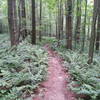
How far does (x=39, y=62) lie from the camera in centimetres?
711

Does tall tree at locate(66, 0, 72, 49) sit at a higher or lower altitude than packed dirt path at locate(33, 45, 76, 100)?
higher

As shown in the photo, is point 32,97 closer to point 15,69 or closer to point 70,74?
point 15,69

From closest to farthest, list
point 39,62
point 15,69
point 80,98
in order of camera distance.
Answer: point 80,98 < point 15,69 < point 39,62

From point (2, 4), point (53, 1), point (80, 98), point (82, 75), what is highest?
point (2, 4)

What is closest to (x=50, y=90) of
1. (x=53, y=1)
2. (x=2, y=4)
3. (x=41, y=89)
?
(x=41, y=89)

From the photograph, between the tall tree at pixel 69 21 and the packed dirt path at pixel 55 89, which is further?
the tall tree at pixel 69 21

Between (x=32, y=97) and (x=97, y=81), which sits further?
(x=97, y=81)

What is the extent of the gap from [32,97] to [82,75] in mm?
2351

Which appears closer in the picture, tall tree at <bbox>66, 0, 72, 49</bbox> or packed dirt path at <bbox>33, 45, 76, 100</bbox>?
packed dirt path at <bbox>33, 45, 76, 100</bbox>

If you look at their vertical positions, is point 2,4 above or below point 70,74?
above

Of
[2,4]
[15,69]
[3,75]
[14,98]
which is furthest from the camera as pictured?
[2,4]

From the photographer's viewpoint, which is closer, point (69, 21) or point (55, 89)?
point (55, 89)

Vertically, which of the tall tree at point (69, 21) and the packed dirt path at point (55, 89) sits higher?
the tall tree at point (69, 21)

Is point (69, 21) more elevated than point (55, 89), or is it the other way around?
point (69, 21)
